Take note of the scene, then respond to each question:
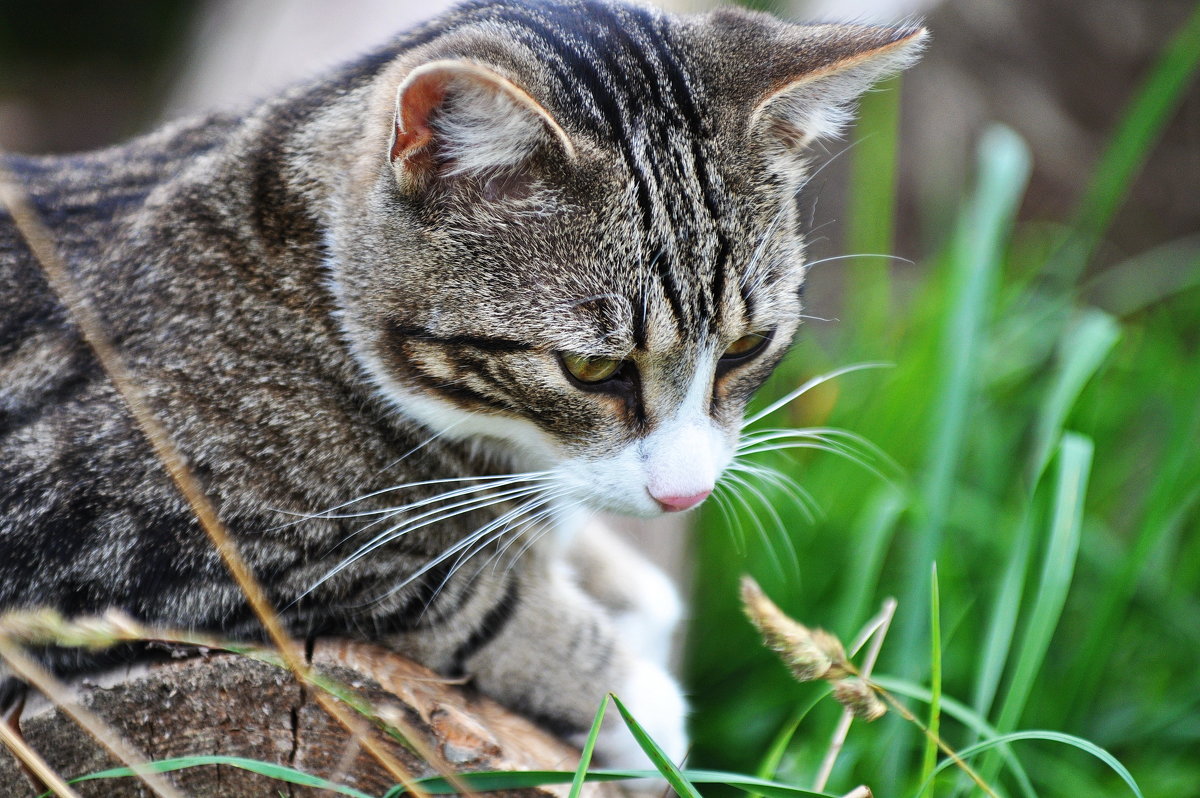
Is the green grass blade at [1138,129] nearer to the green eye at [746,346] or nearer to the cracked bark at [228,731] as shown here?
the green eye at [746,346]

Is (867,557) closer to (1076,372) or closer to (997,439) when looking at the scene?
(1076,372)

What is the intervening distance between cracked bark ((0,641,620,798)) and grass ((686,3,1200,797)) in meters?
0.56

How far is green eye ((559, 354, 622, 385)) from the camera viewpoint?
56.3 inches

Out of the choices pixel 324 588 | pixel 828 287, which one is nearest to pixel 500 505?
pixel 324 588

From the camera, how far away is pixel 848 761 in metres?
1.80

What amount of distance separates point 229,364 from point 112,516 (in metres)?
0.27

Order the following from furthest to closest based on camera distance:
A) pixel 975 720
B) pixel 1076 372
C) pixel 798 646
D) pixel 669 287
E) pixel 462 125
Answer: pixel 1076 372 < pixel 975 720 < pixel 669 287 < pixel 462 125 < pixel 798 646

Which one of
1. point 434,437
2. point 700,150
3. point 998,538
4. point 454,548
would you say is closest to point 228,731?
point 454,548

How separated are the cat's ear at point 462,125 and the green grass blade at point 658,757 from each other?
2.35 ft

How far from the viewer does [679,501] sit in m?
1.48

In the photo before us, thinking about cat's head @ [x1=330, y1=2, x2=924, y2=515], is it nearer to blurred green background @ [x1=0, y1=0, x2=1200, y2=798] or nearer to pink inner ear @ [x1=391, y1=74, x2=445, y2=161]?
pink inner ear @ [x1=391, y1=74, x2=445, y2=161]

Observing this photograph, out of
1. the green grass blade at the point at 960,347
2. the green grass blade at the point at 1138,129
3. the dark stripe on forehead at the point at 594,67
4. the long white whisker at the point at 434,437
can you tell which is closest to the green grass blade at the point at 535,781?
the long white whisker at the point at 434,437

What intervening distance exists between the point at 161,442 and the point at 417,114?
0.55 metres

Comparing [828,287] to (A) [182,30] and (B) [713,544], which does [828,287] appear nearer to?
(B) [713,544]
